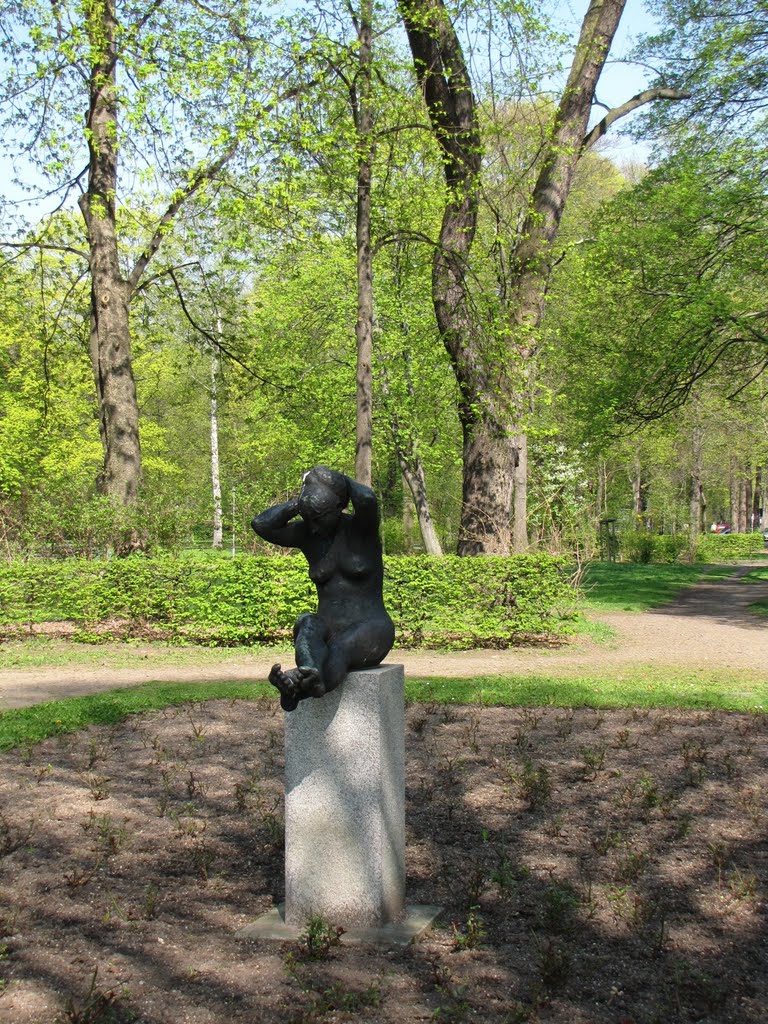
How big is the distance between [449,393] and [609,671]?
630 inches

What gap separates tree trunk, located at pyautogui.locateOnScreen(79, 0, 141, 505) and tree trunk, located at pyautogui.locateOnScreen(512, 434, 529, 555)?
22.0 feet

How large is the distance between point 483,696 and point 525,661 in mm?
3294

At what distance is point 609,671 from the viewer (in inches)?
470

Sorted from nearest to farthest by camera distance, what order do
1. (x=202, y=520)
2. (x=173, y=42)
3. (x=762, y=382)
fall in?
(x=173, y=42) < (x=202, y=520) < (x=762, y=382)

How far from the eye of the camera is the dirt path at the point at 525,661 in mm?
11352

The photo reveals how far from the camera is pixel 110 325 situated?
17594 millimetres

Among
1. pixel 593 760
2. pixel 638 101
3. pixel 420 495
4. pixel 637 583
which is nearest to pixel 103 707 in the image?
pixel 593 760

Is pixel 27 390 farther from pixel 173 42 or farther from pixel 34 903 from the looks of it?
pixel 34 903

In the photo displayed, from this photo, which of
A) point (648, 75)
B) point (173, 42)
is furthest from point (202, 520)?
point (648, 75)

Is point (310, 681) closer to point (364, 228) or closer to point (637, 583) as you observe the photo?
point (364, 228)

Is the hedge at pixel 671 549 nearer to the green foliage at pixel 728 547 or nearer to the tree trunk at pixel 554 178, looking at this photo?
the green foliage at pixel 728 547

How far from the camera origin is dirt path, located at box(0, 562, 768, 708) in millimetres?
11352

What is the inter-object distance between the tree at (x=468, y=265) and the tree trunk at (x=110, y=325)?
5.72 meters

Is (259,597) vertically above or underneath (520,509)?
underneath
